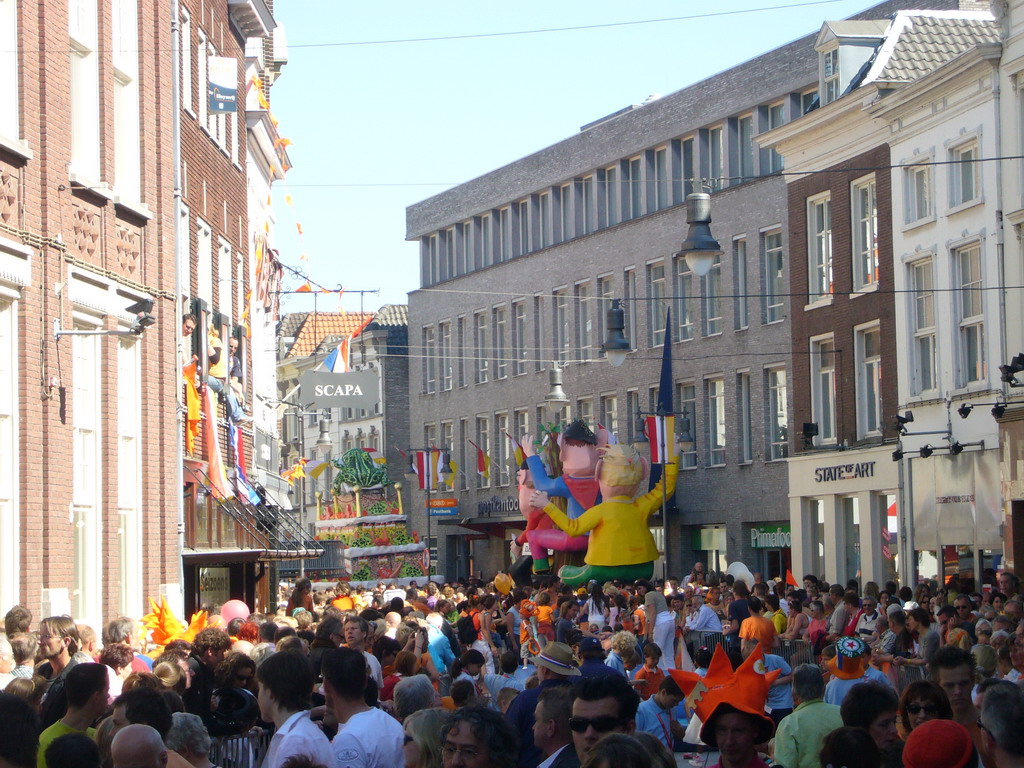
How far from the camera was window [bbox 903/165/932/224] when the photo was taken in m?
32.4

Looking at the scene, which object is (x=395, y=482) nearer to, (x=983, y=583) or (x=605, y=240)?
(x=605, y=240)

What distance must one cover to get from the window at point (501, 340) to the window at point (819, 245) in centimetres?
2077

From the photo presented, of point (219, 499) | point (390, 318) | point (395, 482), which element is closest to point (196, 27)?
point (219, 499)

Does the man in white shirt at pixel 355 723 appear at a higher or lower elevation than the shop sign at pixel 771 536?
higher

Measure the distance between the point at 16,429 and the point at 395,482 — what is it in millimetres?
53208

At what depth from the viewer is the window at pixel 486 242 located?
58812 mm

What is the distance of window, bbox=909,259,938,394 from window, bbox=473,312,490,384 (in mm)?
27011

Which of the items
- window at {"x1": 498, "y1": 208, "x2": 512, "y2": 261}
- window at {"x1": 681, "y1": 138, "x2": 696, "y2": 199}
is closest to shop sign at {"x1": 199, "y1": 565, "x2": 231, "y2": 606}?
window at {"x1": 681, "y1": 138, "x2": 696, "y2": 199}

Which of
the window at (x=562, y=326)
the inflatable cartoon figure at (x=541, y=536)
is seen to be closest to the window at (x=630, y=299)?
the window at (x=562, y=326)

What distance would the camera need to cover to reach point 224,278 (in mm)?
30922

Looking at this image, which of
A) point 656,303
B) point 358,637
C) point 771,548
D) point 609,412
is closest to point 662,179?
point 656,303

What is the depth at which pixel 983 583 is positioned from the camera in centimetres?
3058

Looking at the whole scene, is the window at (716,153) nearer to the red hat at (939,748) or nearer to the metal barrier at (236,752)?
the metal barrier at (236,752)

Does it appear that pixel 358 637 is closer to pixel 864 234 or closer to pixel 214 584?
pixel 214 584
